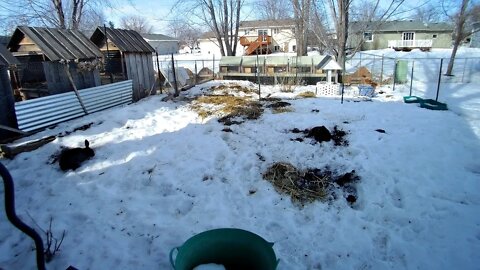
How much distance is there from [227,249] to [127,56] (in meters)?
10.2

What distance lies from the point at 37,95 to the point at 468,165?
1110 cm

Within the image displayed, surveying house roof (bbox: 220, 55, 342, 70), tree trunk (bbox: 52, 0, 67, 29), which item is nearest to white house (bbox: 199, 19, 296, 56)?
house roof (bbox: 220, 55, 342, 70)

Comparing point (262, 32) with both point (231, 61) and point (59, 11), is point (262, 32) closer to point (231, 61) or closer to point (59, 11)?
point (231, 61)

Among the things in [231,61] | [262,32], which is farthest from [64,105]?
[262,32]

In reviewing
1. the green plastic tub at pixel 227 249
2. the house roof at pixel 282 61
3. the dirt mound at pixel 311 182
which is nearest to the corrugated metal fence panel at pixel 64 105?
the dirt mound at pixel 311 182

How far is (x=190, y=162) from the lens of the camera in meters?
5.23

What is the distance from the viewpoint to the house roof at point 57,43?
816 centimetres

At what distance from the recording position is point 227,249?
9.08ft

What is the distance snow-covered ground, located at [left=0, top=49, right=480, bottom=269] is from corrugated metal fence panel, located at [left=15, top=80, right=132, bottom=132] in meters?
0.59

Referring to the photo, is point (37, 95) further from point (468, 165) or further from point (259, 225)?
point (468, 165)

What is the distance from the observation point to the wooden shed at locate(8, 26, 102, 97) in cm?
822

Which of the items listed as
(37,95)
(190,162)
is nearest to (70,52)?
(37,95)

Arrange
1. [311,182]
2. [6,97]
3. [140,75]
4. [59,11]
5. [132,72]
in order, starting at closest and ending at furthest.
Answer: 1. [311,182]
2. [6,97]
3. [132,72]
4. [140,75]
5. [59,11]

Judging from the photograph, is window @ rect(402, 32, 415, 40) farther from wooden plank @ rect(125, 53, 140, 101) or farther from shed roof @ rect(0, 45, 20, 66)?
shed roof @ rect(0, 45, 20, 66)
